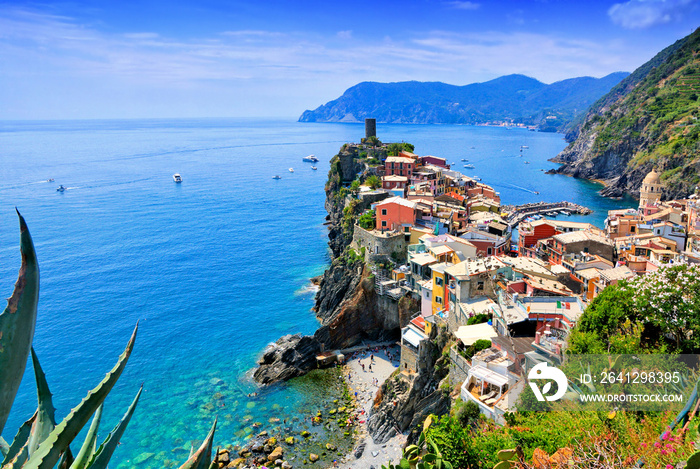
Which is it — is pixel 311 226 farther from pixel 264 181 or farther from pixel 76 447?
pixel 76 447

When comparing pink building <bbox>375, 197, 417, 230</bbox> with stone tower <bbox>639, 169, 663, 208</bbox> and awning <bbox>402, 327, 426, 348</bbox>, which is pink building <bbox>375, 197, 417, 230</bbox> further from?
stone tower <bbox>639, 169, 663, 208</bbox>

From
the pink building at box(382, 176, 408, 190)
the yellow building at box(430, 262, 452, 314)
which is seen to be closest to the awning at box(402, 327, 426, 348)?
the yellow building at box(430, 262, 452, 314)

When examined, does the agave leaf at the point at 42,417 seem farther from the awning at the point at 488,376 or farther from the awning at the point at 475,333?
the awning at the point at 475,333

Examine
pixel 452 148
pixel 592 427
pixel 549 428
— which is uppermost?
pixel 592 427

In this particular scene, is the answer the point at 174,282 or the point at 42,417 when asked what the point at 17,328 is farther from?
the point at 174,282

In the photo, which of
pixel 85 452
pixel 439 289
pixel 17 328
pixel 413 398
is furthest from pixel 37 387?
pixel 439 289

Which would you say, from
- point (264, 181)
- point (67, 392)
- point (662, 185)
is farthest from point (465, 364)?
point (264, 181)
